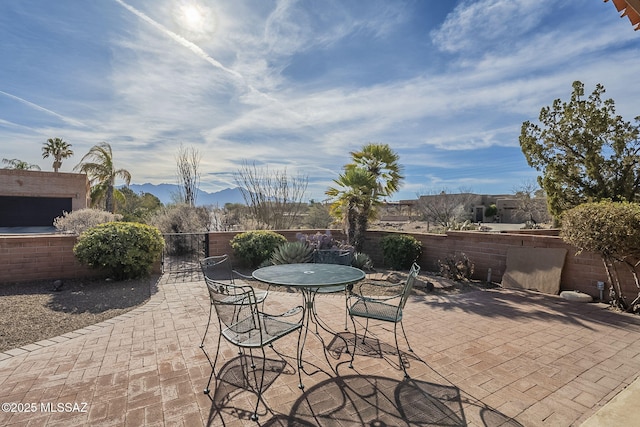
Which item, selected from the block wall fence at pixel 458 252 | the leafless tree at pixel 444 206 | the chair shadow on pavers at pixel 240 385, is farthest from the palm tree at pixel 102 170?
the leafless tree at pixel 444 206

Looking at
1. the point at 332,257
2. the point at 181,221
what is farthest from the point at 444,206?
the point at 332,257

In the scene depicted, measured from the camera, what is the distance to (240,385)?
8.36 ft

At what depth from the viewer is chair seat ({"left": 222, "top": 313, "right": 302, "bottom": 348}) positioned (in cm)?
241

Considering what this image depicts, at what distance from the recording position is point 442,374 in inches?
108

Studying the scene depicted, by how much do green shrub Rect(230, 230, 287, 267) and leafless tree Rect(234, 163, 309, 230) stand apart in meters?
5.35

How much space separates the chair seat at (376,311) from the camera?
9.72ft

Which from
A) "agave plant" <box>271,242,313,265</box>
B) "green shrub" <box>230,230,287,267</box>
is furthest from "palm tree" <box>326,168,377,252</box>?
"green shrub" <box>230,230,287,267</box>

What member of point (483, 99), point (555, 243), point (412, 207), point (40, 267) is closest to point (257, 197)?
point (40, 267)

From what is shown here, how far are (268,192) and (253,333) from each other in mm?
11313

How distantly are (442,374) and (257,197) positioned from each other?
38.5 feet

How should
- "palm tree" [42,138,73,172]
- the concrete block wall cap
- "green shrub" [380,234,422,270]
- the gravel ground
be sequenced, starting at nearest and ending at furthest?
the gravel ground, the concrete block wall cap, "green shrub" [380,234,422,270], "palm tree" [42,138,73,172]

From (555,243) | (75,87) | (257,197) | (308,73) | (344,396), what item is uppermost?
(308,73)

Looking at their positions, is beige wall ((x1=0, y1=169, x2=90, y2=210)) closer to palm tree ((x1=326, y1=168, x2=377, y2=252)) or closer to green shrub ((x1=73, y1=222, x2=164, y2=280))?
green shrub ((x1=73, y1=222, x2=164, y2=280))

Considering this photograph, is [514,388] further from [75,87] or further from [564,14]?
[75,87]
